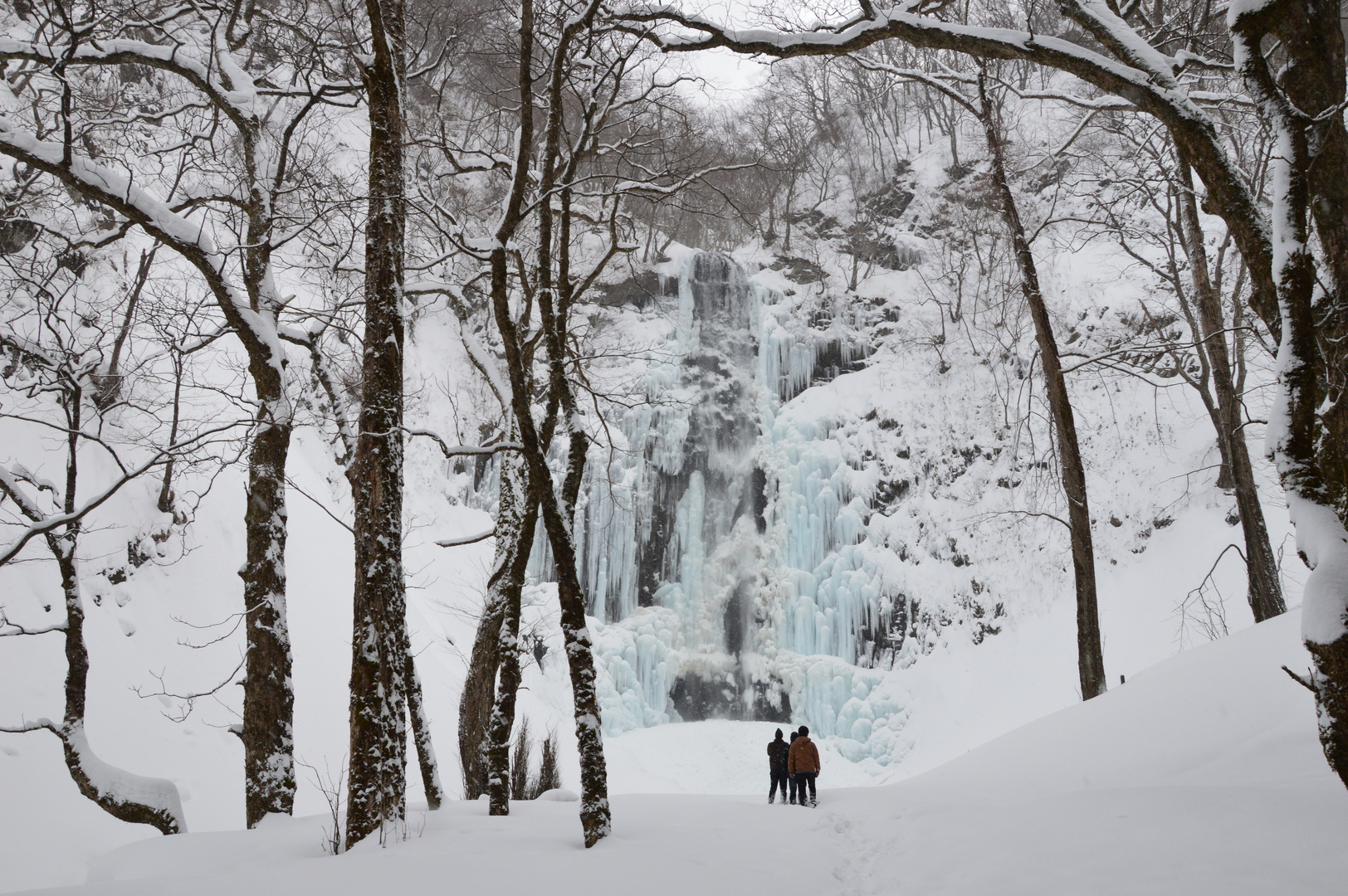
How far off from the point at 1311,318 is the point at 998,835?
2.94m

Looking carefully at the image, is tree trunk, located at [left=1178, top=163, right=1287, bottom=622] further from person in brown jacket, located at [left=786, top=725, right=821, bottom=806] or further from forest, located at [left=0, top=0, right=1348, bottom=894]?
person in brown jacket, located at [left=786, top=725, right=821, bottom=806]

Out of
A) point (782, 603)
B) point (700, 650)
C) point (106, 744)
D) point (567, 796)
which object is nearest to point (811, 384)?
point (782, 603)

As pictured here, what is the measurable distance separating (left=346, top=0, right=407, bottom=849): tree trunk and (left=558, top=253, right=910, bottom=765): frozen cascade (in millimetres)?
9465

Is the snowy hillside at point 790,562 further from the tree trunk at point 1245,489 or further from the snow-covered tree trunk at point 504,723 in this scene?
the snow-covered tree trunk at point 504,723

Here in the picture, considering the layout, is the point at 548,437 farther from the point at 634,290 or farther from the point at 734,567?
the point at 634,290

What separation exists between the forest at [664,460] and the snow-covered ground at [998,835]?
2.0 inches

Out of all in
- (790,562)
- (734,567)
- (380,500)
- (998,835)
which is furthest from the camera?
(734,567)

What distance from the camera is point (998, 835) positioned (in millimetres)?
Result: 4039

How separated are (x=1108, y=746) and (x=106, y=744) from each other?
967 cm

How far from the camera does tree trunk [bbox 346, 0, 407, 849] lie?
3.94 metres

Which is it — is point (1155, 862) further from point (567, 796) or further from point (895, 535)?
point (895, 535)

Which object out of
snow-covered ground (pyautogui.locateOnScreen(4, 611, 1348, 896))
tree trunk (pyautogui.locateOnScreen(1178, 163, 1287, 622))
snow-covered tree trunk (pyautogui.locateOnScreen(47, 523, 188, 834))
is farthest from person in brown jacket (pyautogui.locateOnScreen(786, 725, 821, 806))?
snow-covered tree trunk (pyautogui.locateOnScreen(47, 523, 188, 834))

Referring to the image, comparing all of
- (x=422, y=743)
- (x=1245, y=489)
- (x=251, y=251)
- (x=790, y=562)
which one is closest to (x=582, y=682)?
(x=422, y=743)

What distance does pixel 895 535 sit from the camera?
16.2 metres
